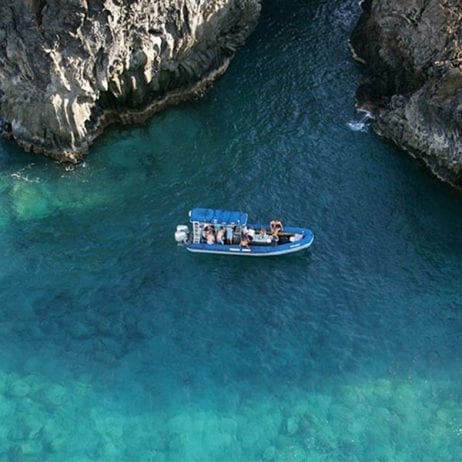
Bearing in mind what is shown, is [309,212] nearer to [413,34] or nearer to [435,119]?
[435,119]

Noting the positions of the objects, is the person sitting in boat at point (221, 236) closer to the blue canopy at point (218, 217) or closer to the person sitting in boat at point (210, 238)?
the person sitting in boat at point (210, 238)

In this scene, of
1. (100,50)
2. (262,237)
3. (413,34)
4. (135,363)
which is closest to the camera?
(135,363)

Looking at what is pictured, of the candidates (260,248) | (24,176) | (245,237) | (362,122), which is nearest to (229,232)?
(245,237)

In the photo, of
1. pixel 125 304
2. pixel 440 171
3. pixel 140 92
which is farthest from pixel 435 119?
pixel 125 304

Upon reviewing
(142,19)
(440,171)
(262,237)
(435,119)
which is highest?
(142,19)

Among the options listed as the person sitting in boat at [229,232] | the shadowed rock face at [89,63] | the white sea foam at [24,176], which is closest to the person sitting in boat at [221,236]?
the person sitting in boat at [229,232]

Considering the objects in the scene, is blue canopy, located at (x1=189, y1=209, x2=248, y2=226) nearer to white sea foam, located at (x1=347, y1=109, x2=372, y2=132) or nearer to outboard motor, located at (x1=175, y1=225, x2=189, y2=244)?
outboard motor, located at (x1=175, y1=225, x2=189, y2=244)

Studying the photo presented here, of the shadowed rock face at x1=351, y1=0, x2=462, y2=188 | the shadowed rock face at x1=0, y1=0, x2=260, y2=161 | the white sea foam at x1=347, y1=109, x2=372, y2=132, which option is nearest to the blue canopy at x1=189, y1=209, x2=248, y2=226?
the shadowed rock face at x1=0, y1=0, x2=260, y2=161
